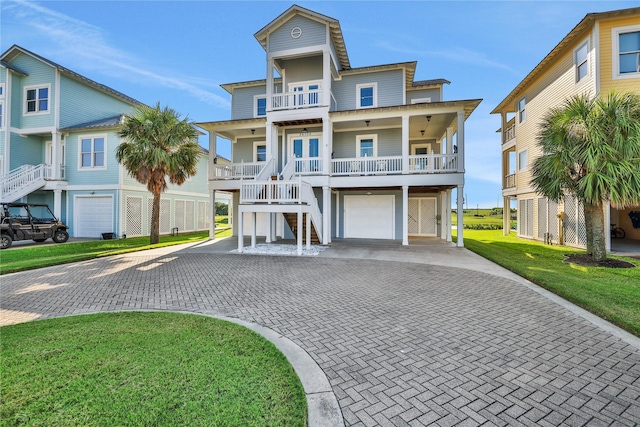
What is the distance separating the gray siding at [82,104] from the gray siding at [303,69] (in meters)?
14.3

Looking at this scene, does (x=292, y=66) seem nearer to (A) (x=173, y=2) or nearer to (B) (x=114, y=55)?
(A) (x=173, y=2)

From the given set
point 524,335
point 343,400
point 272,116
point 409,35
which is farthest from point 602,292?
point 409,35

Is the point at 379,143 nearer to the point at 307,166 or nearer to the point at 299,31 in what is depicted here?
the point at 307,166

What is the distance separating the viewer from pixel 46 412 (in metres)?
2.59

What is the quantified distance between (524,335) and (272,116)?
14.3 m

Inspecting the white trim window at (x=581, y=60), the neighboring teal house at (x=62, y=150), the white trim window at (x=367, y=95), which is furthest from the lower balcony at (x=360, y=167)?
the neighboring teal house at (x=62, y=150)

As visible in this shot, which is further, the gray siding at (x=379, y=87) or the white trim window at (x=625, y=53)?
the gray siding at (x=379, y=87)

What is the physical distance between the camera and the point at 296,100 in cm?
1562

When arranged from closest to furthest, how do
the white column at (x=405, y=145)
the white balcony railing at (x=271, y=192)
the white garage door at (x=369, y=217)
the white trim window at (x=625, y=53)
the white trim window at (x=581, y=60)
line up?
the white trim window at (x=625, y=53) → the white balcony railing at (x=271, y=192) → the white trim window at (x=581, y=60) → the white column at (x=405, y=145) → the white garage door at (x=369, y=217)

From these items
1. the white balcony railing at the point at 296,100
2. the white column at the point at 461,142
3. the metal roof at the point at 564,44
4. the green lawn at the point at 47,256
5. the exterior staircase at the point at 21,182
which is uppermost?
the metal roof at the point at 564,44

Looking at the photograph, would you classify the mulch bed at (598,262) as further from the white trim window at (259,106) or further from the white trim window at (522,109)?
the white trim window at (259,106)

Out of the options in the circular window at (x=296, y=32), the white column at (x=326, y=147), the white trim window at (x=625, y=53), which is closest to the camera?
the white trim window at (x=625, y=53)

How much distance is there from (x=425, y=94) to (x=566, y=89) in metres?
7.12

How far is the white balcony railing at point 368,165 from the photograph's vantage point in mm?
15141
